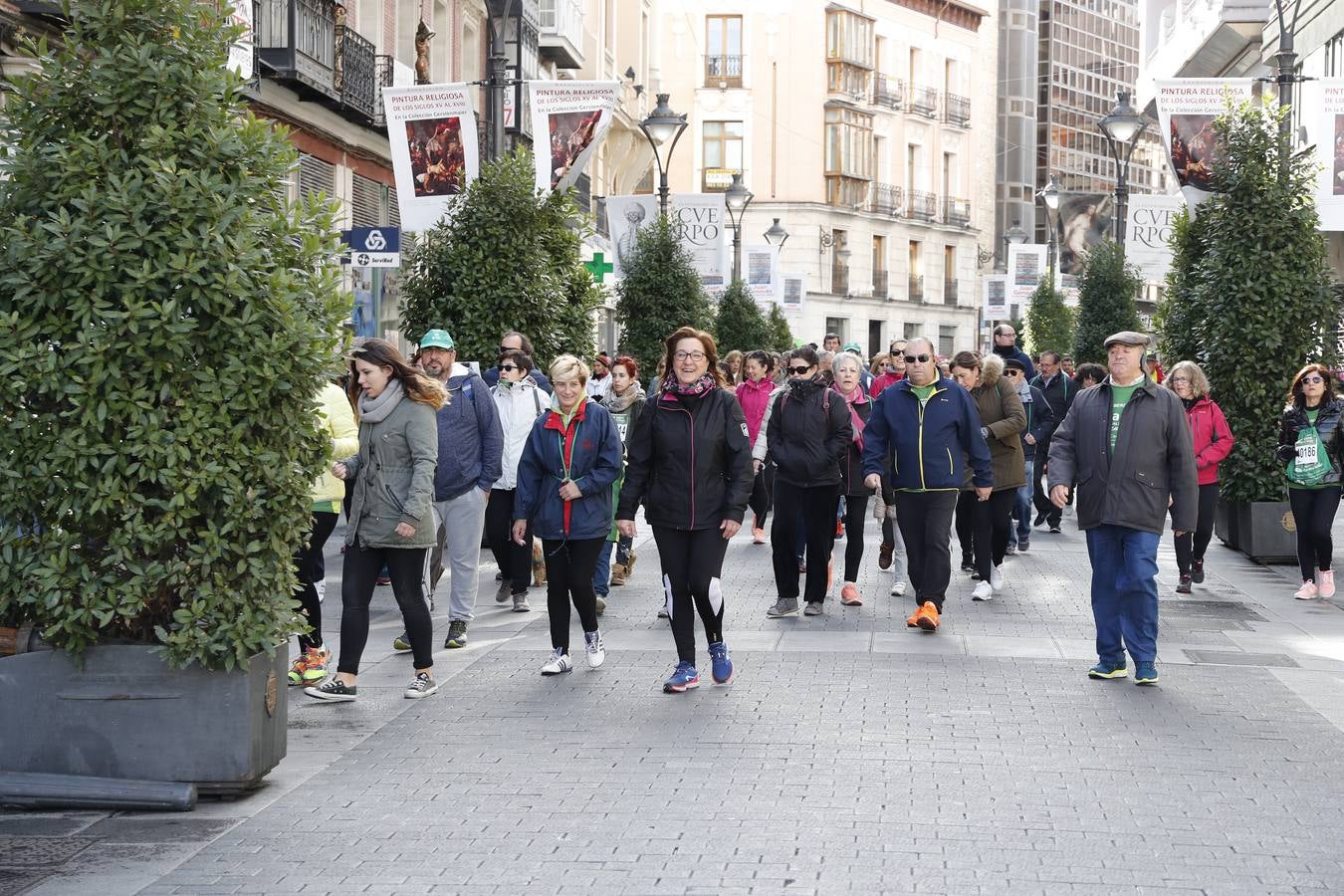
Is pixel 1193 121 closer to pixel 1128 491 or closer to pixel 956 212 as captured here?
pixel 1128 491

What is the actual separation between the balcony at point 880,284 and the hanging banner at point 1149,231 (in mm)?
44904

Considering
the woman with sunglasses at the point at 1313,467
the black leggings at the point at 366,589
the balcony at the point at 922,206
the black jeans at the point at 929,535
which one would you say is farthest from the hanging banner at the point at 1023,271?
the black leggings at the point at 366,589

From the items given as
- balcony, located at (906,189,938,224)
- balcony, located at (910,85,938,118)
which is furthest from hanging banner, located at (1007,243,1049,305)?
balcony, located at (910,85,938,118)

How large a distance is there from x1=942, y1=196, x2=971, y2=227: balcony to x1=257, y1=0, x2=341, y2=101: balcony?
5500 centimetres

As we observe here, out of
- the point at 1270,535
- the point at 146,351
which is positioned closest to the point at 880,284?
the point at 1270,535

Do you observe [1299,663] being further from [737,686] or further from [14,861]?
[14,861]

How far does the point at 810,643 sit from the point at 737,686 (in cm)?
166

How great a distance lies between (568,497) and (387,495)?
107 centimetres

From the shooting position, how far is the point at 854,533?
13430 millimetres

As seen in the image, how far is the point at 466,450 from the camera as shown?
36.6ft

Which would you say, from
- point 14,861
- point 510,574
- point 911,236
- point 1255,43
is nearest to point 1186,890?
point 14,861

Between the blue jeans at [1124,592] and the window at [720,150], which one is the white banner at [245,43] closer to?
the blue jeans at [1124,592]

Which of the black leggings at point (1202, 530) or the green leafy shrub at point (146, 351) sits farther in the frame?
the black leggings at point (1202, 530)

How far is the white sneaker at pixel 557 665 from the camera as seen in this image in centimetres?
1007
